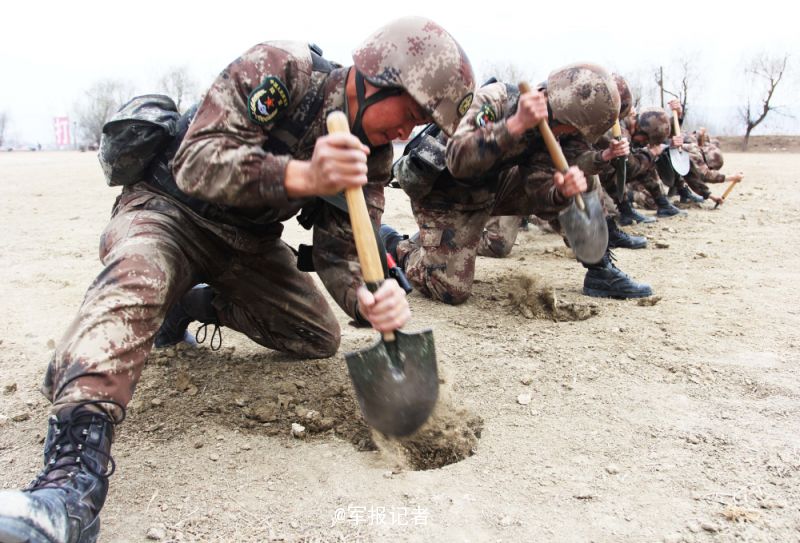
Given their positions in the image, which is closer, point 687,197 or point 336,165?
point 336,165

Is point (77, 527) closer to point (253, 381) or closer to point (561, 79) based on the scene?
point (253, 381)

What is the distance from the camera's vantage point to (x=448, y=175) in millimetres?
4297

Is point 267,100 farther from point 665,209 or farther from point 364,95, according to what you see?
point 665,209

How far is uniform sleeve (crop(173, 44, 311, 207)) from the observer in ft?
6.66

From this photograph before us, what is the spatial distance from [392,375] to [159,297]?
2.73 ft

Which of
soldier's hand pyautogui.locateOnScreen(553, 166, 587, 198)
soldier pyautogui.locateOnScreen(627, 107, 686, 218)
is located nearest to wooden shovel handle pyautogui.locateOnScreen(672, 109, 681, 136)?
soldier pyautogui.locateOnScreen(627, 107, 686, 218)

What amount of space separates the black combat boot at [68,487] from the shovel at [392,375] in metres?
0.77

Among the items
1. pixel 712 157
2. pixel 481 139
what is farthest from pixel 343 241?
pixel 712 157

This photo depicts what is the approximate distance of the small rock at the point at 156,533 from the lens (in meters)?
1.87

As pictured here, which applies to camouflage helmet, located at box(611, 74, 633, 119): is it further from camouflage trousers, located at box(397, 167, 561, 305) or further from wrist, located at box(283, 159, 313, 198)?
wrist, located at box(283, 159, 313, 198)

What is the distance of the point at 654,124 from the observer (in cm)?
768

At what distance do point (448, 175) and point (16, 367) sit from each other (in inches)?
108

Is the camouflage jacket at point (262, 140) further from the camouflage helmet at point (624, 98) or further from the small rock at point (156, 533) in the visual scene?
the camouflage helmet at point (624, 98)

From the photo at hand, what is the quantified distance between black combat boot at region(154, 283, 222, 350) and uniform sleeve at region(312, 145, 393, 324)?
0.70 metres
